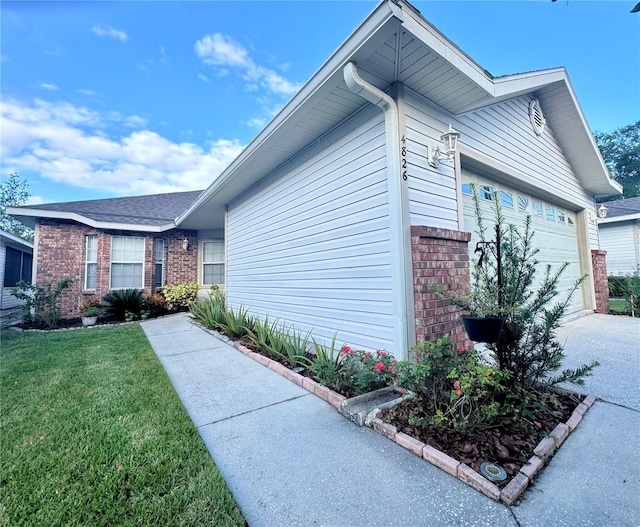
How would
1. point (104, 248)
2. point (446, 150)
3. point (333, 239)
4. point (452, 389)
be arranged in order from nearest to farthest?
1. point (452, 389)
2. point (446, 150)
3. point (333, 239)
4. point (104, 248)

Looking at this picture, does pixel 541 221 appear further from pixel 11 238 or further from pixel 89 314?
pixel 11 238

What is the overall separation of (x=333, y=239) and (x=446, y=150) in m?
1.70

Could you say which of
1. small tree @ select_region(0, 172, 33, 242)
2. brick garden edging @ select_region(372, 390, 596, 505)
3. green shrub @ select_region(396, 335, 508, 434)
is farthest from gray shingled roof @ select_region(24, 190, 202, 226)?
small tree @ select_region(0, 172, 33, 242)

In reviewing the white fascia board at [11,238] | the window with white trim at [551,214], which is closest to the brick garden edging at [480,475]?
the window with white trim at [551,214]

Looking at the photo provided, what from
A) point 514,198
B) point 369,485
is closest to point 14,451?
point 369,485

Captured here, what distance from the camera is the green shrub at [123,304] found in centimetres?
812

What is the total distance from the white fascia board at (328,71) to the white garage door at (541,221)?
2445mm

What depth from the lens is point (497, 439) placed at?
1947 millimetres

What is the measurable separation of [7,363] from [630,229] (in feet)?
66.2

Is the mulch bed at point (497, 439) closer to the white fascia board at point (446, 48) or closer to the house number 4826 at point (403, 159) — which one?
the house number 4826 at point (403, 159)

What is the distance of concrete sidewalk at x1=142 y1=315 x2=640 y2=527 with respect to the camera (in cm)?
143

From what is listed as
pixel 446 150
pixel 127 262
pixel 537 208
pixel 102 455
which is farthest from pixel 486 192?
pixel 127 262

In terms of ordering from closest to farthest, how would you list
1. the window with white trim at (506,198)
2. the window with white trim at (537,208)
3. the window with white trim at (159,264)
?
the window with white trim at (506,198) → the window with white trim at (537,208) → the window with white trim at (159,264)

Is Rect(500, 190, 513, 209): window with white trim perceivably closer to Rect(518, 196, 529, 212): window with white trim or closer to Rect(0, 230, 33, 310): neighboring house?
Rect(518, 196, 529, 212): window with white trim
